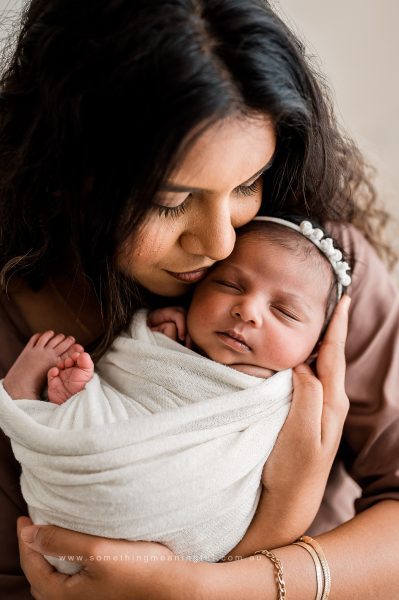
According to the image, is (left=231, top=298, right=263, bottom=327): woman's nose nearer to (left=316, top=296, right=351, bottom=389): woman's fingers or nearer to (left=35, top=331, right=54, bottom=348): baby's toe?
(left=316, top=296, right=351, bottom=389): woman's fingers

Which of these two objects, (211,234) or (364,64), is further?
(364,64)

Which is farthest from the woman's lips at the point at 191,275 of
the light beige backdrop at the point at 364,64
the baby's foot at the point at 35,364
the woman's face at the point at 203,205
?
the light beige backdrop at the point at 364,64

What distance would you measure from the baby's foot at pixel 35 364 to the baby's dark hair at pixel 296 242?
0.37 meters

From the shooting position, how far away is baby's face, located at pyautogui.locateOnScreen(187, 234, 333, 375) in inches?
42.5

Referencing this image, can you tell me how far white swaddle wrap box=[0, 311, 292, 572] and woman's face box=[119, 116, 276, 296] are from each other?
147mm

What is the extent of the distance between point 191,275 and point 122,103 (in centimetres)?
37

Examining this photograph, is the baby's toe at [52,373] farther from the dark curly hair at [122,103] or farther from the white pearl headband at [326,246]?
the white pearl headband at [326,246]

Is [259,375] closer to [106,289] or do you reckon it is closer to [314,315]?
[314,315]

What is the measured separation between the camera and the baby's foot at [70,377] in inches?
41.6

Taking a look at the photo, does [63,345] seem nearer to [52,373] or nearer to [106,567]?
[52,373]

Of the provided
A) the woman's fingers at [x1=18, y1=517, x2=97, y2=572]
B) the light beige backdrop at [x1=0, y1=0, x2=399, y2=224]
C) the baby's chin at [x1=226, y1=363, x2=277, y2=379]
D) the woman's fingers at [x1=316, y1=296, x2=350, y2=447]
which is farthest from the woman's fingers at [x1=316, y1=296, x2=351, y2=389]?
the light beige backdrop at [x1=0, y1=0, x2=399, y2=224]

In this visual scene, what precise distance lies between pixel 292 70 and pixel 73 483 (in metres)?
0.69

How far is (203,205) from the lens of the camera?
95cm

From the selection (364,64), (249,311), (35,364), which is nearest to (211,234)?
(249,311)
